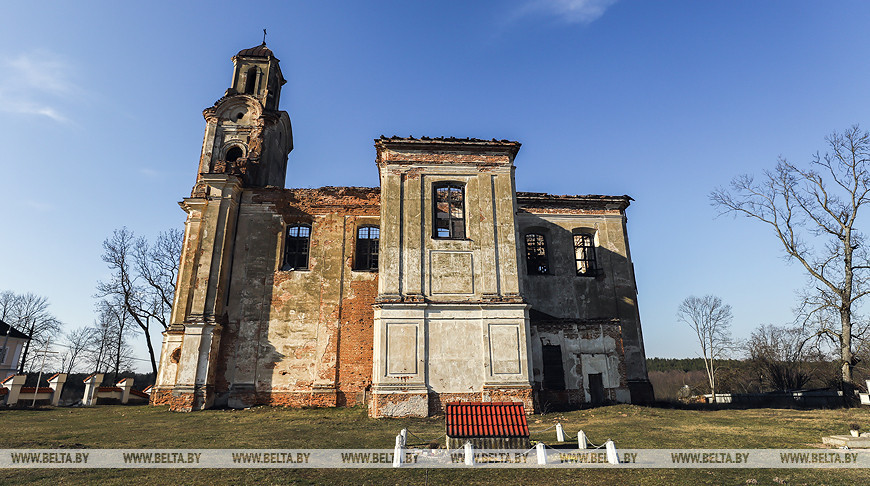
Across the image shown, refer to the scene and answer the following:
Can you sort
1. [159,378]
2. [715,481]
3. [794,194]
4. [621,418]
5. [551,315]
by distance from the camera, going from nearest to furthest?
[715,481] → [621,418] → [159,378] → [551,315] → [794,194]

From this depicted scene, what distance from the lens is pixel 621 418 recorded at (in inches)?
496

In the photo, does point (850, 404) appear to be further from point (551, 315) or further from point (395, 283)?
point (395, 283)

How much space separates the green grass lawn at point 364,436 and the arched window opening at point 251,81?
1436cm

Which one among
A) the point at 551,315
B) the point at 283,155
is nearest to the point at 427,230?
the point at 551,315

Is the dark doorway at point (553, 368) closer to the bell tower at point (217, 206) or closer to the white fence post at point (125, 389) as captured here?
the bell tower at point (217, 206)

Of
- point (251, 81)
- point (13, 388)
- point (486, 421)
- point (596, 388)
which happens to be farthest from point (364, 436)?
point (251, 81)

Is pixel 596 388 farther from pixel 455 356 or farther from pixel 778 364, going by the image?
pixel 778 364

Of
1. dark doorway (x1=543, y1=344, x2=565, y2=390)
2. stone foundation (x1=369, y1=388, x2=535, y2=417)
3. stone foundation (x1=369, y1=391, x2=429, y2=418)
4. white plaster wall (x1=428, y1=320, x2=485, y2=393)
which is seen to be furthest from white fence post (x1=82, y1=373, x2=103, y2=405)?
dark doorway (x1=543, y1=344, x2=565, y2=390)

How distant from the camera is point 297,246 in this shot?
1858 cm

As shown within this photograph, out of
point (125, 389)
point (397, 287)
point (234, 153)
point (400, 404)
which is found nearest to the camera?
point (400, 404)

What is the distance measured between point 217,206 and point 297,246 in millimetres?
3356

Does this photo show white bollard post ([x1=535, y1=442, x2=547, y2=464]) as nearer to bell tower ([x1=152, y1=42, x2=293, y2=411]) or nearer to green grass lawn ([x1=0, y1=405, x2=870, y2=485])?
green grass lawn ([x1=0, y1=405, x2=870, y2=485])

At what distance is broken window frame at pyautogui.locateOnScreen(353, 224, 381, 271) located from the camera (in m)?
18.4

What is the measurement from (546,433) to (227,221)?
13911 millimetres
